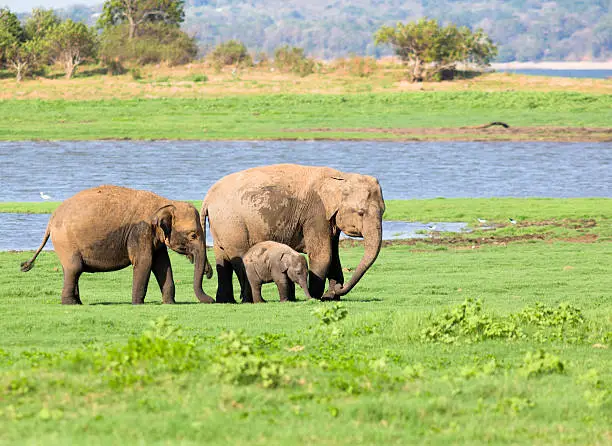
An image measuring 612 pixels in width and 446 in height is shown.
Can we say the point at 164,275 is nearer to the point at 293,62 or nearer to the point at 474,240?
the point at 474,240

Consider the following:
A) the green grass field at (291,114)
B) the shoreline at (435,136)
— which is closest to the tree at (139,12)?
the green grass field at (291,114)

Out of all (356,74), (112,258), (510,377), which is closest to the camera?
(510,377)

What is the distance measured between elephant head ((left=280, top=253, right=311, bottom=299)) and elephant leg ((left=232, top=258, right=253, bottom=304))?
69 cm

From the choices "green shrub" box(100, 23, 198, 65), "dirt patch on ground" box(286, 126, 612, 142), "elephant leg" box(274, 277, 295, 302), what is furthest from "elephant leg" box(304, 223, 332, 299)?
"green shrub" box(100, 23, 198, 65)

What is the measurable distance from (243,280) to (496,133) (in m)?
37.8

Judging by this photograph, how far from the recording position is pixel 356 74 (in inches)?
2776

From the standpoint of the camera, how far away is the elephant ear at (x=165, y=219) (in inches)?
579

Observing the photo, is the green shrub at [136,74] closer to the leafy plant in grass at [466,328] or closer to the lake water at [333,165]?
the lake water at [333,165]

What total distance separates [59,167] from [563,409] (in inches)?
1306

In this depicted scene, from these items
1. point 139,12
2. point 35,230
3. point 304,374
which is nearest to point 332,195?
point 304,374

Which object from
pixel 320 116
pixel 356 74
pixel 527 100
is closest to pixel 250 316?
pixel 320 116

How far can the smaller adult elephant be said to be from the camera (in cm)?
1451

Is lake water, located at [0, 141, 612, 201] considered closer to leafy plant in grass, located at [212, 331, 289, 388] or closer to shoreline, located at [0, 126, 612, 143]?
shoreline, located at [0, 126, 612, 143]

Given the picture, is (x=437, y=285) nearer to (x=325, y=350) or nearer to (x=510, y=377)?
(x=325, y=350)
